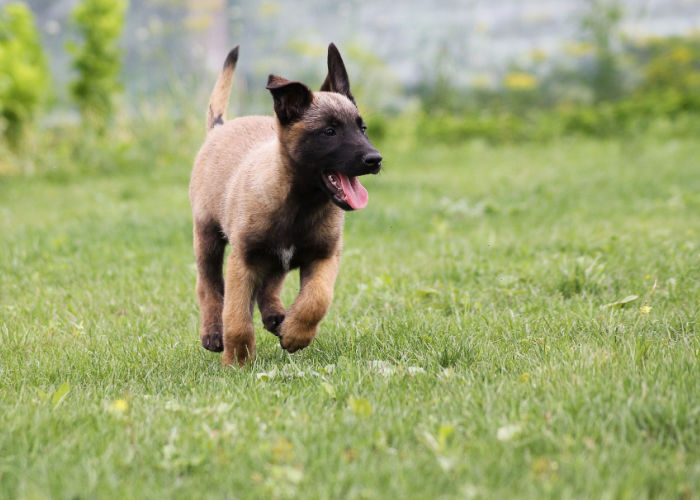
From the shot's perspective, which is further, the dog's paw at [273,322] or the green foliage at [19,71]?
the green foliage at [19,71]

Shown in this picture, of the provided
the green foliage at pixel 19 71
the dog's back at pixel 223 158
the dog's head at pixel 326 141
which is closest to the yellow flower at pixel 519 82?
the green foliage at pixel 19 71

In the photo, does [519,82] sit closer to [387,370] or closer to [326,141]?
[326,141]

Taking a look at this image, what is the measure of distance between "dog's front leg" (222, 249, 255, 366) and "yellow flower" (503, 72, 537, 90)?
13.1 meters

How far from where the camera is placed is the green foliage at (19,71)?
11.4 m

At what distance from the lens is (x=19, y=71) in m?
11.4

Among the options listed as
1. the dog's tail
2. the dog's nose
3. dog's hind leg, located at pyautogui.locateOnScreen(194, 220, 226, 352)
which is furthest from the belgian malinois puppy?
the dog's tail

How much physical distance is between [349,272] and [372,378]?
7.68 ft

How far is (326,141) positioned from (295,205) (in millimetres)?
338

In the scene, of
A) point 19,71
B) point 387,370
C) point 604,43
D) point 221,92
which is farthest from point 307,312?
point 604,43

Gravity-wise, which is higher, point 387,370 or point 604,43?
point 604,43

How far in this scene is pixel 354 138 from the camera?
134 inches

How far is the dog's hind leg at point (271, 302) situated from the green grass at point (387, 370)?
0.14 metres

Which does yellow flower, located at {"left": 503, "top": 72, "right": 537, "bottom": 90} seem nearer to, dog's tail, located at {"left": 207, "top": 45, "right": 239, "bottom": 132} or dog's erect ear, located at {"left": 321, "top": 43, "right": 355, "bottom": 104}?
dog's tail, located at {"left": 207, "top": 45, "right": 239, "bottom": 132}

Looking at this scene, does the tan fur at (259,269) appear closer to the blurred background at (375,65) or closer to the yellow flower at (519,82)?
the blurred background at (375,65)
